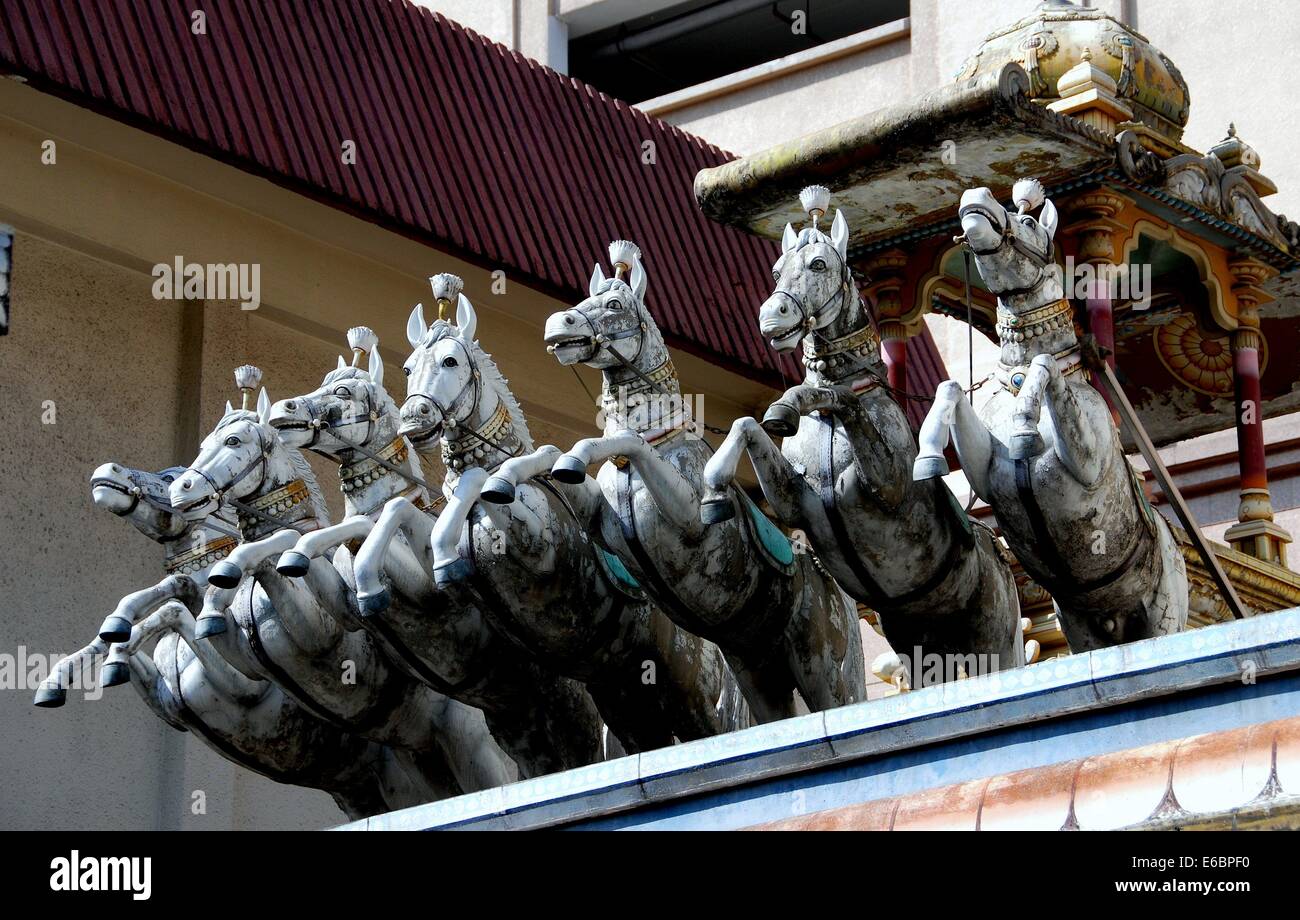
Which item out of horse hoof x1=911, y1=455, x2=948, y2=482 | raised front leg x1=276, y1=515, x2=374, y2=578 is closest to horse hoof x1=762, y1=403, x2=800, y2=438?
horse hoof x1=911, y1=455, x2=948, y2=482

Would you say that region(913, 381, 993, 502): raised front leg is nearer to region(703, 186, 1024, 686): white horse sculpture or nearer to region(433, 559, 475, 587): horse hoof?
region(703, 186, 1024, 686): white horse sculpture

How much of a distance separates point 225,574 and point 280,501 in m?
0.85

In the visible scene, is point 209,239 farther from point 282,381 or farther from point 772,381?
point 772,381

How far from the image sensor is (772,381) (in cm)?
1764

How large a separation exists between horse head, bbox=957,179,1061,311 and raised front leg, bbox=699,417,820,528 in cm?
108

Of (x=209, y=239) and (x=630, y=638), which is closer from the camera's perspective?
(x=630, y=638)

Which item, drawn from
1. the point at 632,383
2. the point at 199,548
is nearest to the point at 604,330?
the point at 632,383

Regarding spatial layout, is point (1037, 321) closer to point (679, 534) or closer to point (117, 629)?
point (679, 534)

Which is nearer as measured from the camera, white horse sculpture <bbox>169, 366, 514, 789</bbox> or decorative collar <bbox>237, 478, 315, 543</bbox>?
white horse sculpture <bbox>169, 366, 514, 789</bbox>

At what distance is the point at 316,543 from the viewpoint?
11258mm

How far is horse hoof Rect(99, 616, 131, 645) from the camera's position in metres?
11.5

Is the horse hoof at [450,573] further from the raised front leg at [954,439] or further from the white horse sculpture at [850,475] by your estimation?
the raised front leg at [954,439]
